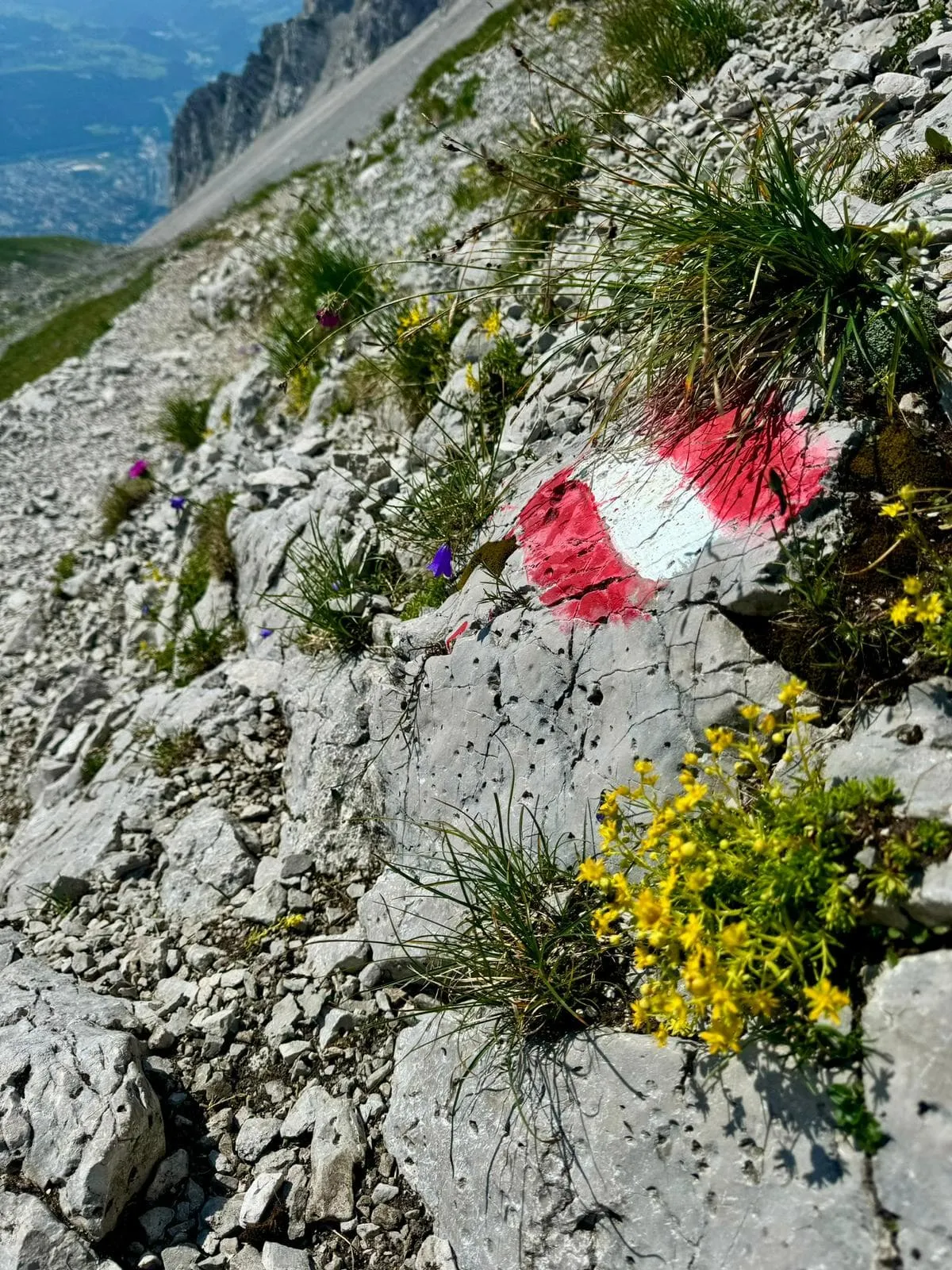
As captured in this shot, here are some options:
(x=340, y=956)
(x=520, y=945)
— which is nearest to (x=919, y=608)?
(x=520, y=945)

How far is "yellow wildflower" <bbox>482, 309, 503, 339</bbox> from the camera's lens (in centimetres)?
578

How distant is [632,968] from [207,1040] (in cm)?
223

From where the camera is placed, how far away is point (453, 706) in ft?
14.0

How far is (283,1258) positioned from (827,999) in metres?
2.50

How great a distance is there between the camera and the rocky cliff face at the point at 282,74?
135875mm

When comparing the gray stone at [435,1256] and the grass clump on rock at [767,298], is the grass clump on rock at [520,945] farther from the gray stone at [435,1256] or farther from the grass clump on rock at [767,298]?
the grass clump on rock at [767,298]

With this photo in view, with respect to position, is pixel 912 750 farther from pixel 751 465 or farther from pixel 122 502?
pixel 122 502

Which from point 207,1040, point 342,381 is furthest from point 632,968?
point 342,381

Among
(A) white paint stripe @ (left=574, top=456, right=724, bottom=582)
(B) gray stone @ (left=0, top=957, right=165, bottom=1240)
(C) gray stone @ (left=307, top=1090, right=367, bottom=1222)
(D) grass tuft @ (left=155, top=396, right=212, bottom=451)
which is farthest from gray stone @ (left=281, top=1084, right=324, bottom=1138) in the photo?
(D) grass tuft @ (left=155, top=396, right=212, bottom=451)

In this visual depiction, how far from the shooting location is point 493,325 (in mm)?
5781

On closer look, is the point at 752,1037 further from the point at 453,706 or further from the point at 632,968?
the point at 453,706

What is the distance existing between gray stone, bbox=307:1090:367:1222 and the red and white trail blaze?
2.45 m

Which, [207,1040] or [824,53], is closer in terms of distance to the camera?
[207,1040]

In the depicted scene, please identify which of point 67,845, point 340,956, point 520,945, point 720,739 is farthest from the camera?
→ point 67,845
